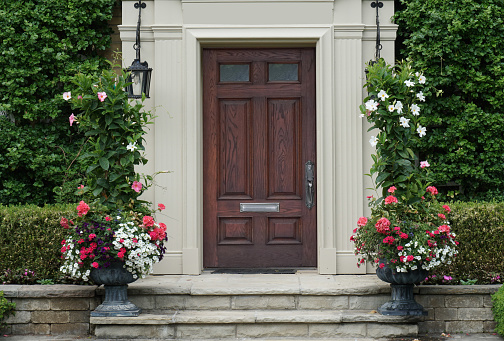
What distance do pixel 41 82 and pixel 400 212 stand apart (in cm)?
397

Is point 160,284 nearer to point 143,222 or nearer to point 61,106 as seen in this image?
point 143,222

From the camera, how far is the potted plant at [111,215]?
5.77 metres

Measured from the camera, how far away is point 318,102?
695 centimetres

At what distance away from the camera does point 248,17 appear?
6945mm

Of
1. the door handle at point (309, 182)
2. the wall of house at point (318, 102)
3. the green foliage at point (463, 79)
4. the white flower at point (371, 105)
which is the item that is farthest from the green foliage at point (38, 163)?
the green foliage at point (463, 79)

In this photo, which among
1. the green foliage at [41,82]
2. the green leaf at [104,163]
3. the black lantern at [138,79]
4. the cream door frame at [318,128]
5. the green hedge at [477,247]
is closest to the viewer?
the green leaf at [104,163]

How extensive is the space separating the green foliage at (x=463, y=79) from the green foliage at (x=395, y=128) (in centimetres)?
99

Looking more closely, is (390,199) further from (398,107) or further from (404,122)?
(398,107)

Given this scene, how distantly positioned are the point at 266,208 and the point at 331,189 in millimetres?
700

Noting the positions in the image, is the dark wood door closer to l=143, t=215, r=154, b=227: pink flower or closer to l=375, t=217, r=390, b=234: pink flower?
l=143, t=215, r=154, b=227: pink flower

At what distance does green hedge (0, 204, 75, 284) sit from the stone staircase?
0.81 m

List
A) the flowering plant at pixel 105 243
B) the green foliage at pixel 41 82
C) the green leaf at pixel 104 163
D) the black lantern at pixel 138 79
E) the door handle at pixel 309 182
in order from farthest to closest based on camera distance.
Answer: the green foliage at pixel 41 82, the door handle at pixel 309 182, the black lantern at pixel 138 79, the green leaf at pixel 104 163, the flowering plant at pixel 105 243

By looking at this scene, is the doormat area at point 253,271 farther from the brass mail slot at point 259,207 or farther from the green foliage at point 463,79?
the green foliage at point 463,79

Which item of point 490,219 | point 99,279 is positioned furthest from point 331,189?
point 99,279
